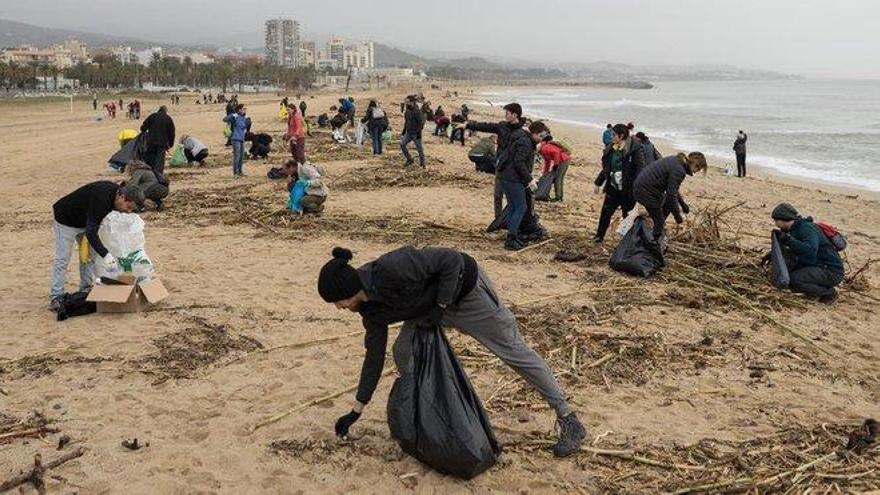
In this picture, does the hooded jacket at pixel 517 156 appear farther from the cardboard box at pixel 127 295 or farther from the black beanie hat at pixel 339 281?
the black beanie hat at pixel 339 281

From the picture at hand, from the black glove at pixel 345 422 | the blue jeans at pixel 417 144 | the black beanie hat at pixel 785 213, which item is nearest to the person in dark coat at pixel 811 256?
the black beanie hat at pixel 785 213

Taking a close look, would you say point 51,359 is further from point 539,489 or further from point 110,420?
point 539,489

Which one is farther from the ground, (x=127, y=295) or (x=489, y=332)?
(x=489, y=332)

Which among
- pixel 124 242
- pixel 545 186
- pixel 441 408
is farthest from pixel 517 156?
pixel 441 408

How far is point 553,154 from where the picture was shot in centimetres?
1200

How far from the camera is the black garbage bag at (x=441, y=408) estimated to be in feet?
12.1

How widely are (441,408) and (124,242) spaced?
4.18m

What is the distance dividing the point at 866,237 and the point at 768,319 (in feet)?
20.7

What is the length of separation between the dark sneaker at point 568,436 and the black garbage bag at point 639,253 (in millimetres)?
3974

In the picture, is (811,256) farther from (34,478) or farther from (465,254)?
(34,478)

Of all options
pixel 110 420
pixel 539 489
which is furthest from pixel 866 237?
pixel 110 420

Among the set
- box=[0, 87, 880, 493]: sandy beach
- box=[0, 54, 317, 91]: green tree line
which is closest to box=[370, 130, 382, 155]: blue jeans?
box=[0, 87, 880, 493]: sandy beach

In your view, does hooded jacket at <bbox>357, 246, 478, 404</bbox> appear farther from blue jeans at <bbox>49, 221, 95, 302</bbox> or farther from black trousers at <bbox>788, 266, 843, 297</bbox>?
black trousers at <bbox>788, 266, 843, 297</bbox>

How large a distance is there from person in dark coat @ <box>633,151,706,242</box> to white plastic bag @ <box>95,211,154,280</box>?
206 inches
